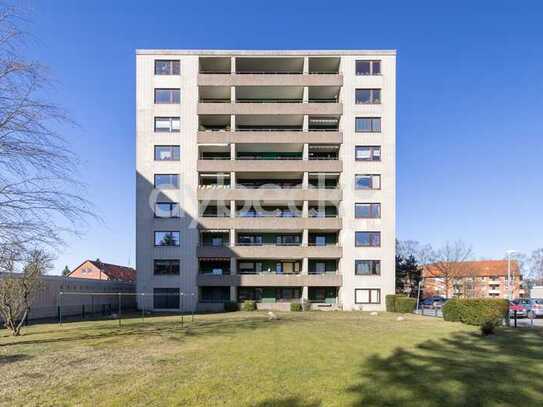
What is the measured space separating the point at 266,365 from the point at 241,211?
31406 millimetres

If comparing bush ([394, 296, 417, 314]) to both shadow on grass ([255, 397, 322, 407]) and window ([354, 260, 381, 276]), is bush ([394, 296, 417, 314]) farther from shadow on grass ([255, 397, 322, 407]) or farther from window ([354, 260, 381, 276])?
shadow on grass ([255, 397, 322, 407])

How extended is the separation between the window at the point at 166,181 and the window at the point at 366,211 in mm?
19252

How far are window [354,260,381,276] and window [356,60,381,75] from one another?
20.4m

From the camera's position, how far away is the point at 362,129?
4181 cm

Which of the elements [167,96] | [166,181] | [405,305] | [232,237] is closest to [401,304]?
[405,305]

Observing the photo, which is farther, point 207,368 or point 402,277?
point 402,277

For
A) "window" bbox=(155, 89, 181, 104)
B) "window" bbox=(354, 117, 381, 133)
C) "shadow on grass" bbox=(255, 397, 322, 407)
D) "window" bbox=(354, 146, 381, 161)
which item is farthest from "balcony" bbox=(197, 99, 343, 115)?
"shadow on grass" bbox=(255, 397, 322, 407)

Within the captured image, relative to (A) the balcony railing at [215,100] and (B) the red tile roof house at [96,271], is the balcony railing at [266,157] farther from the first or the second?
(B) the red tile roof house at [96,271]

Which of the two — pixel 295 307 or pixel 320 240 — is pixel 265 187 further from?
pixel 295 307

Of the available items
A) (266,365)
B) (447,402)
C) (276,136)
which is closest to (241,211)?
(276,136)

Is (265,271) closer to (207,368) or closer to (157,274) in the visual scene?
(157,274)

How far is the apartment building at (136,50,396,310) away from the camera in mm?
40406

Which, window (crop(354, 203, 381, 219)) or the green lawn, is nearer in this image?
the green lawn

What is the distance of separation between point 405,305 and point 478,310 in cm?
1418
